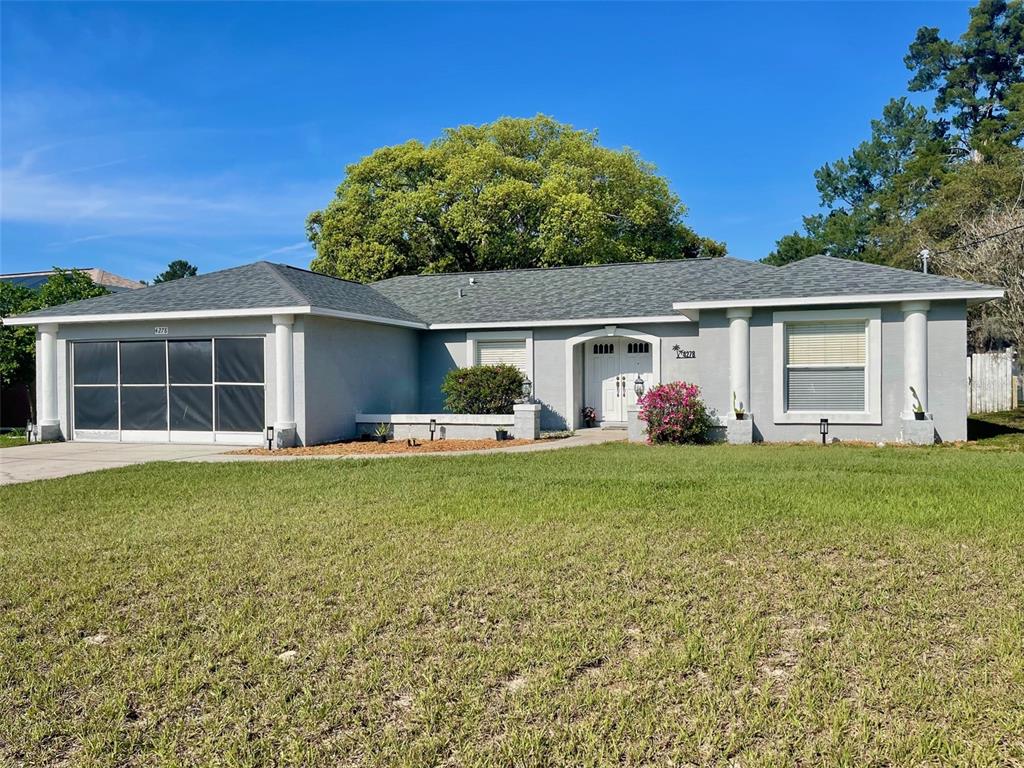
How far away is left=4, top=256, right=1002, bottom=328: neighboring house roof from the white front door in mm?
1140

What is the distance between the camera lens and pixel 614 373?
18812 mm

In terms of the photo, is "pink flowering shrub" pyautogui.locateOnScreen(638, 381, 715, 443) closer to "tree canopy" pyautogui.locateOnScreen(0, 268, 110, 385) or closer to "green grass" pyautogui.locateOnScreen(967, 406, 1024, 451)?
"green grass" pyautogui.locateOnScreen(967, 406, 1024, 451)

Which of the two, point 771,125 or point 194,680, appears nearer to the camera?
point 194,680

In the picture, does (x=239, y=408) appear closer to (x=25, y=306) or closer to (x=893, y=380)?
(x=25, y=306)

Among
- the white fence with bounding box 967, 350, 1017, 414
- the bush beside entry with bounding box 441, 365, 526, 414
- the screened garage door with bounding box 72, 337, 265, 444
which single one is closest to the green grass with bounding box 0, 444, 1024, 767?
the screened garage door with bounding box 72, 337, 265, 444

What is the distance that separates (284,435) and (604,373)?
808 cm

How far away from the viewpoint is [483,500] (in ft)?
27.3

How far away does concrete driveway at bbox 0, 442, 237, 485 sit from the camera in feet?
38.9

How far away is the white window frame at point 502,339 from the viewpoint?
60.7 ft

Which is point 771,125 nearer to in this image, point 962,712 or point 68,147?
point 68,147

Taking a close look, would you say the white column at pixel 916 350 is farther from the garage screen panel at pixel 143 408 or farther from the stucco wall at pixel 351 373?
the garage screen panel at pixel 143 408

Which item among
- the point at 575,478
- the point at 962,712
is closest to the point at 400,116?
the point at 575,478

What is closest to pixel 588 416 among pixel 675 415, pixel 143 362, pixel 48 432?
pixel 675 415

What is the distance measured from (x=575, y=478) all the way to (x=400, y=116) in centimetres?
2432
